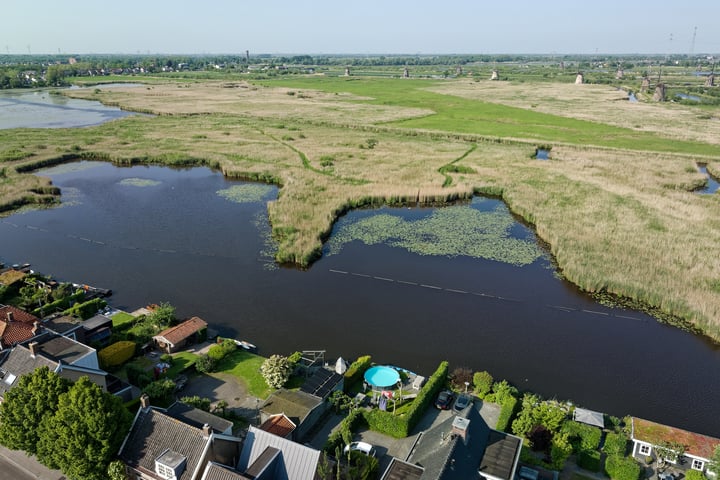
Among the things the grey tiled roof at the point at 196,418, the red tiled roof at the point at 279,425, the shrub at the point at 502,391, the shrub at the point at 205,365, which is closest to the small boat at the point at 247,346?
the shrub at the point at 205,365

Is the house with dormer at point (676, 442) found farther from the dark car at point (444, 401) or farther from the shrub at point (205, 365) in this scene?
the shrub at point (205, 365)

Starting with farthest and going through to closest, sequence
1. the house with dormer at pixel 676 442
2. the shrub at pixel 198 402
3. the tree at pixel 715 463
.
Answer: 1. the shrub at pixel 198 402
2. the house with dormer at pixel 676 442
3. the tree at pixel 715 463

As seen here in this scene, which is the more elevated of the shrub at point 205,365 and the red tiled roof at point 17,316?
the red tiled roof at point 17,316

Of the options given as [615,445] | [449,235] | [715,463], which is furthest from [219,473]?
[449,235]

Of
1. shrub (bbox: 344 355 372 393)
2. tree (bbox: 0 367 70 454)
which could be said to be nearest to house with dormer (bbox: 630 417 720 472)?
shrub (bbox: 344 355 372 393)

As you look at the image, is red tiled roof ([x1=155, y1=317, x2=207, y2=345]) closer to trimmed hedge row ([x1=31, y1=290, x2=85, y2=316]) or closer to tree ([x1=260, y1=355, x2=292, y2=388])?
tree ([x1=260, y1=355, x2=292, y2=388])

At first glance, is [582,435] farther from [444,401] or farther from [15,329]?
[15,329]
